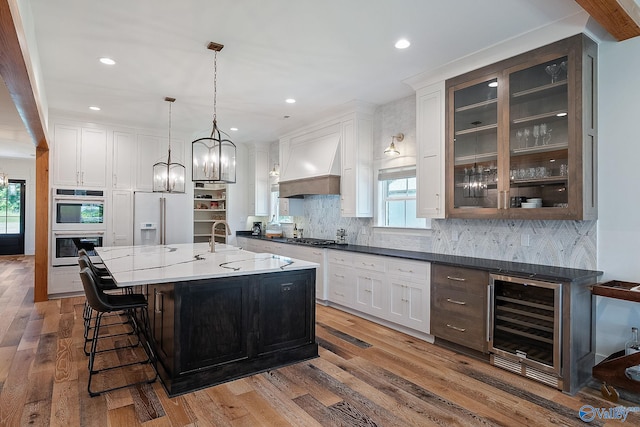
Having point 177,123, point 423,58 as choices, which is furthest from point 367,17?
point 177,123

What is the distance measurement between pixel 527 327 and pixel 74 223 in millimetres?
6311

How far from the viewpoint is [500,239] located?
3670 millimetres

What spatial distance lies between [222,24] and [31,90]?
1.59 m

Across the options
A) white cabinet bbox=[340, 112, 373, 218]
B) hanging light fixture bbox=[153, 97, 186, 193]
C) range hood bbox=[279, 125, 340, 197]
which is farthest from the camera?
range hood bbox=[279, 125, 340, 197]

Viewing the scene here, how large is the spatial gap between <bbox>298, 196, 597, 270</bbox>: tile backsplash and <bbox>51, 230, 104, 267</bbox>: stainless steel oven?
13.7 ft

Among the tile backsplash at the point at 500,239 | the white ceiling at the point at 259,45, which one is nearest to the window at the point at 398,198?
the tile backsplash at the point at 500,239

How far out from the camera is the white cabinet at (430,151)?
12.7 ft

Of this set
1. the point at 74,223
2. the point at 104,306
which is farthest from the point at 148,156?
the point at 104,306

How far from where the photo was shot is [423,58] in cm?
359

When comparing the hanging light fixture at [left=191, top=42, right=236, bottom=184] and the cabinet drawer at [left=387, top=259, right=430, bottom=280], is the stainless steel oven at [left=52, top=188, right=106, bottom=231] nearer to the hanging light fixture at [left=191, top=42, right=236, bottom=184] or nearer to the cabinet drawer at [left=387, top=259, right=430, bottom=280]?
the hanging light fixture at [left=191, top=42, right=236, bottom=184]

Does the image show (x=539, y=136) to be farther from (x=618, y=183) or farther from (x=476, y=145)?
(x=618, y=183)

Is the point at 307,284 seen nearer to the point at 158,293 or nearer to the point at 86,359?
the point at 158,293

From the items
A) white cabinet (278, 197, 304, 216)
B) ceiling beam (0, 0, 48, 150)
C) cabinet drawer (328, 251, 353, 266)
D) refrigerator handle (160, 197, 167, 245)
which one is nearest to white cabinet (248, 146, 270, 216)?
white cabinet (278, 197, 304, 216)

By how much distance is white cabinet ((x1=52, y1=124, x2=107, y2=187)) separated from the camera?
572 cm
